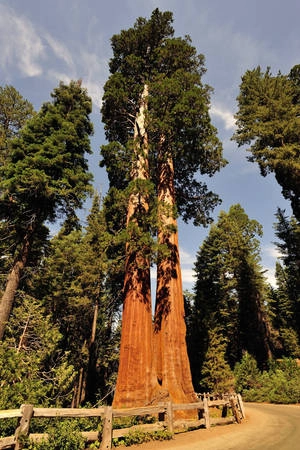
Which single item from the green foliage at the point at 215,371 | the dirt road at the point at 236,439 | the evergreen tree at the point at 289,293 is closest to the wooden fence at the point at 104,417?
the dirt road at the point at 236,439

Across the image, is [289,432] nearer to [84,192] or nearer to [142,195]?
[142,195]

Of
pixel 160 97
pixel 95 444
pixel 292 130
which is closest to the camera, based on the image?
pixel 95 444

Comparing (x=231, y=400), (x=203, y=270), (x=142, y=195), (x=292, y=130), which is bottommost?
(x=231, y=400)

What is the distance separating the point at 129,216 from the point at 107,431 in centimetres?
720

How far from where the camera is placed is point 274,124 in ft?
68.7

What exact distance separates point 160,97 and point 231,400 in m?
12.4

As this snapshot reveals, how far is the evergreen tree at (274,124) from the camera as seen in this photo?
19703 millimetres

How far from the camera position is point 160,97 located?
11.8 metres

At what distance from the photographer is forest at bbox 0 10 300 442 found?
9695 mm

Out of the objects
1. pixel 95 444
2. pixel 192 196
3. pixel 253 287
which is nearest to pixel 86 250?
pixel 192 196

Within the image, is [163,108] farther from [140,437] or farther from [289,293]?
[289,293]

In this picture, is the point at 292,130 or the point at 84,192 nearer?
the point at 84,192

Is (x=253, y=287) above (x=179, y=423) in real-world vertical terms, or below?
above

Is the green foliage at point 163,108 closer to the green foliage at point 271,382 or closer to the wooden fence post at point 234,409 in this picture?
the wooden fence post at point 234,409
